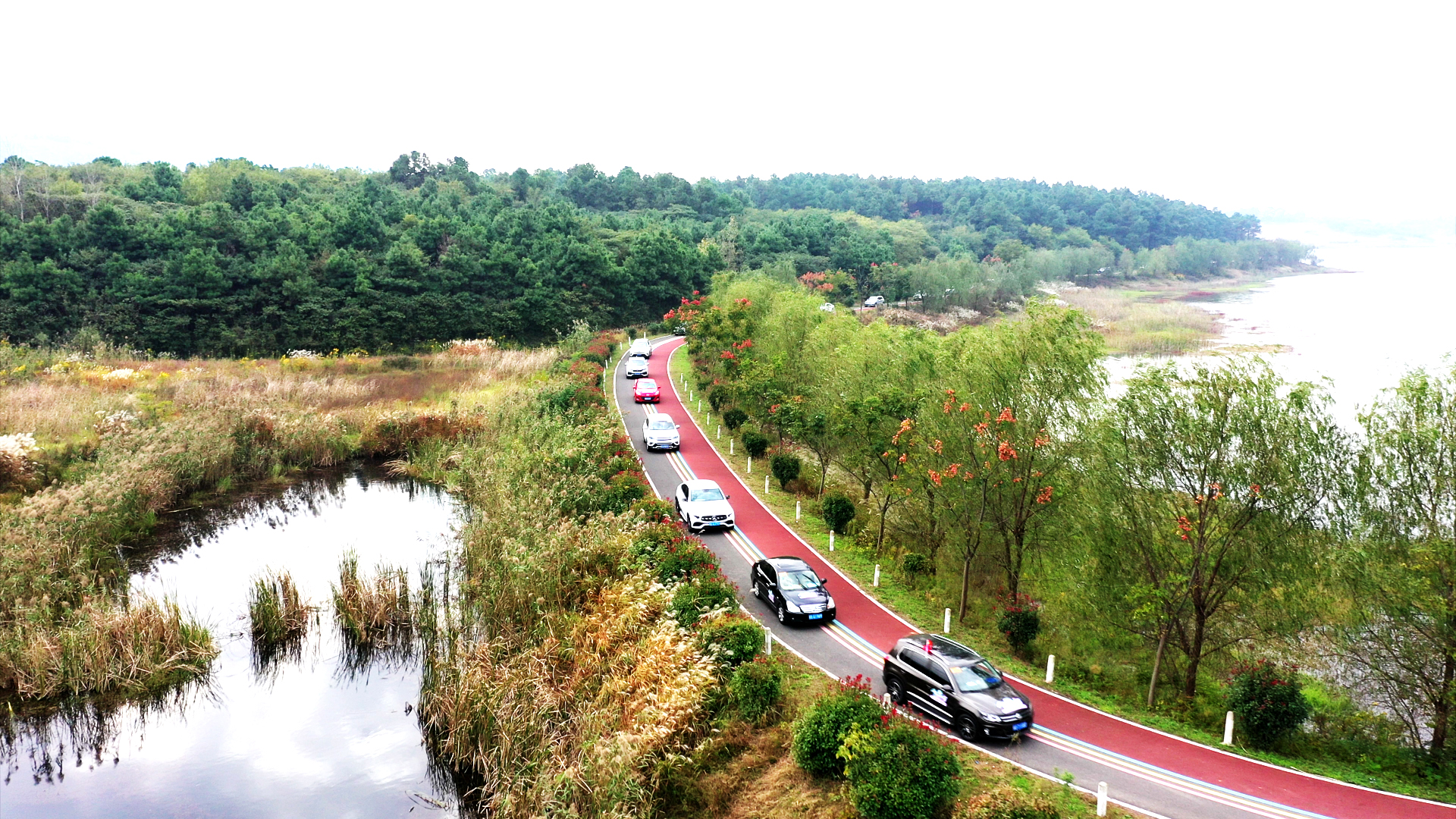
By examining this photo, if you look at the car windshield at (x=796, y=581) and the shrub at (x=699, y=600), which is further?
the car windshield at (x=796, y=581)

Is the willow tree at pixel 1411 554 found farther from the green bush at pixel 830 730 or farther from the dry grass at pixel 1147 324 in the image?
the dry grass at pixel 1147 324

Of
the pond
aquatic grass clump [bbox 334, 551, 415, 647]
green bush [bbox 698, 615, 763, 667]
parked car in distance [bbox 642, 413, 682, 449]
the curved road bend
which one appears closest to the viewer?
the curved road bend

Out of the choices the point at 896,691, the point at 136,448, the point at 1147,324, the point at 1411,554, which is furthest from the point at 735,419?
the point at 1147,324

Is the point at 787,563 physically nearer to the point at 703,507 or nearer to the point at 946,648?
the point at 946,648

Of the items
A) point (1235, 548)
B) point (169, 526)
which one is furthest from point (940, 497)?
point (169, 526)

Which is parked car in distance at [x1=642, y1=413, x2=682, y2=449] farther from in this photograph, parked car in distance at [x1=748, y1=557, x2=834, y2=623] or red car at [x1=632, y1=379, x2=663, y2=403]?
parked car in distance at [x1=748, y1=557, x2=834, y2=623]

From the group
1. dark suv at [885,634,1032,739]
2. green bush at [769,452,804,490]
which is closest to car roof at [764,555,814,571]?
dark suv at [885,634,1032,739]

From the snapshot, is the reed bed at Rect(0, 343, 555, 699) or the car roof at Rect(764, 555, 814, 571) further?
the car roof at Rect(764, 555, 814, 571)

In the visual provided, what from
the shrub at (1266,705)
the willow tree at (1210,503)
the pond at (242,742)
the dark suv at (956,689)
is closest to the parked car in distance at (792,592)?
the dark suv at (956,689)
